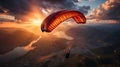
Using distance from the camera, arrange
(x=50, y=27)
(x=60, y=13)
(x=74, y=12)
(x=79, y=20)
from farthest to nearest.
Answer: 1. (x=79, y=20)
2. (x=74, y=12)
3. (x=60, y=13)
4. (x=50, y=27)

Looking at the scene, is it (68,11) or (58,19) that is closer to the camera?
(58,19)

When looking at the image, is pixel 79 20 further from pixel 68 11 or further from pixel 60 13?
pixel 60 13

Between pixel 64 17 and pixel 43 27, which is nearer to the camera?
pixel 43 27

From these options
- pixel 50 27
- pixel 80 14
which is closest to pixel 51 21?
pixel 50 27

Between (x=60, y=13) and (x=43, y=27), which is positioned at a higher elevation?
(x=60, y=13)

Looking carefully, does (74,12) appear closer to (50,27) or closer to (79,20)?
(79,20)

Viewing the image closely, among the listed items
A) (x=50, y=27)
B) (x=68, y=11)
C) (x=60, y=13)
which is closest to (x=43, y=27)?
(x=50, y=27)

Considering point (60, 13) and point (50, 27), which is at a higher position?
point (60, 13)

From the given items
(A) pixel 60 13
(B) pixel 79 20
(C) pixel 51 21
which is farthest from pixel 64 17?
(B) pixel 79 20

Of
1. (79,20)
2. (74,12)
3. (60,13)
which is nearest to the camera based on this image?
(60,13)
